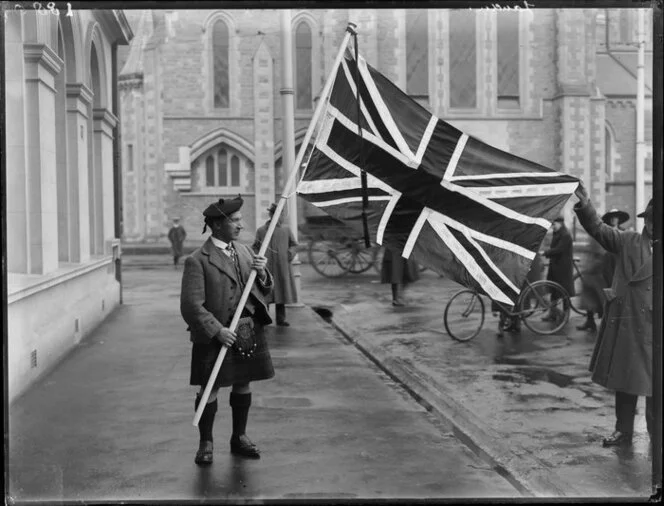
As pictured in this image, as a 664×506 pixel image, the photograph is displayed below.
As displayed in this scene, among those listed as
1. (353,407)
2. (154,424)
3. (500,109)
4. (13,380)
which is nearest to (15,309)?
(13,380)

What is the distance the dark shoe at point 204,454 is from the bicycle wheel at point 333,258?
16077 millimetres

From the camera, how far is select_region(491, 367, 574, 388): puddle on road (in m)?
9.24

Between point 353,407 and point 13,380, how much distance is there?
297cm

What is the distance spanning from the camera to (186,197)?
32.5 m

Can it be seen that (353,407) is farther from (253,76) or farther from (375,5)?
(253,76)

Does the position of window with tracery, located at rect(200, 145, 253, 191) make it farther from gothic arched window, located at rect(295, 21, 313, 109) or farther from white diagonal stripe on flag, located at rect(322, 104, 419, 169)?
white diagonal stripe on flag, located at rect(322, 104, 419, 169)

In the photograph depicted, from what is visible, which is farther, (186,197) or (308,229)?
(186,197)

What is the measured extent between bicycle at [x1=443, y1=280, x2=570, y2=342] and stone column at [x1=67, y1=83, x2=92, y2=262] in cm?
510

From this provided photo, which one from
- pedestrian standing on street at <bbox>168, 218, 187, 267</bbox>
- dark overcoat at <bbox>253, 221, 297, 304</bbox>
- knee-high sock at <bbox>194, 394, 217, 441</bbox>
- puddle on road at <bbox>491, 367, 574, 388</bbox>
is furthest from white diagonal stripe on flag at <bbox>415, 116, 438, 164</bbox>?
pedestrian standing on street at <bbox>168, 218, 187, 267</bbox>

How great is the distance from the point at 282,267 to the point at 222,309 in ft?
26.3

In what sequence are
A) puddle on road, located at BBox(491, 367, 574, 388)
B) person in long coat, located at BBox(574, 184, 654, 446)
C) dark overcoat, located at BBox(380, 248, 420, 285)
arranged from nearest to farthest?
person in long coat, located at BBox(574, 184, 654, 446), puddle on road, located at BBox(491, 367, 574, 388), dark overcoat, located at BBox(380, 248, 420, 285)

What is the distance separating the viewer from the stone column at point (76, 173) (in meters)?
11.8

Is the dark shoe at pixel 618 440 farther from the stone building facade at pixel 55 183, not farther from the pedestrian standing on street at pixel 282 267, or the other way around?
the pedestrian standing on street at pixel 282 267

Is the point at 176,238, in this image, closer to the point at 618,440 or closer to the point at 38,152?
the point at 38,152
